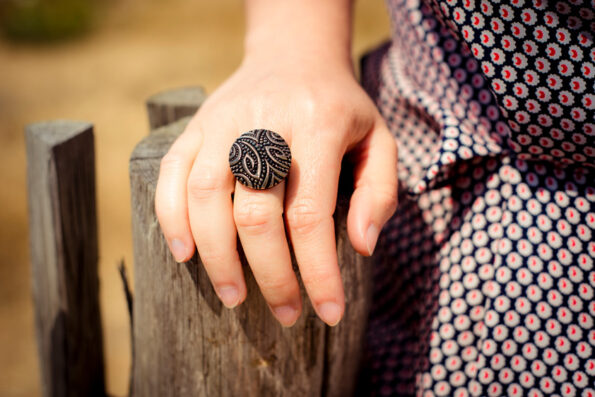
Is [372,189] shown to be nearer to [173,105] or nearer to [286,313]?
[286,313]

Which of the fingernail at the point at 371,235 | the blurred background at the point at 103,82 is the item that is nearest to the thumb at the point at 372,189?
the fingernail at the point at 371,235

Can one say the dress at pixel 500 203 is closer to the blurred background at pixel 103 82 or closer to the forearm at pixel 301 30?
the forearm at pixel 301 30

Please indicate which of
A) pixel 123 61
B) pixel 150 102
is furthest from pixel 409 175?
pixel 123 61

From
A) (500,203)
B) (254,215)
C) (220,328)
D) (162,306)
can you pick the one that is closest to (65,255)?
(162,306)

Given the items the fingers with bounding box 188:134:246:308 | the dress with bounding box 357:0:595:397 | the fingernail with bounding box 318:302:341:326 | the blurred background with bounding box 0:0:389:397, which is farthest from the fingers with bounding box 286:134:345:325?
the blurred background with bounding box 0:0:389:397

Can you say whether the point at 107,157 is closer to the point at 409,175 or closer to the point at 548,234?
the point at 409,175

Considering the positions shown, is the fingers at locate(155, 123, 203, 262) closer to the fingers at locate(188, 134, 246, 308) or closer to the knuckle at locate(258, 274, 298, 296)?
the fingers at locate(188, 134, 246, 308)
